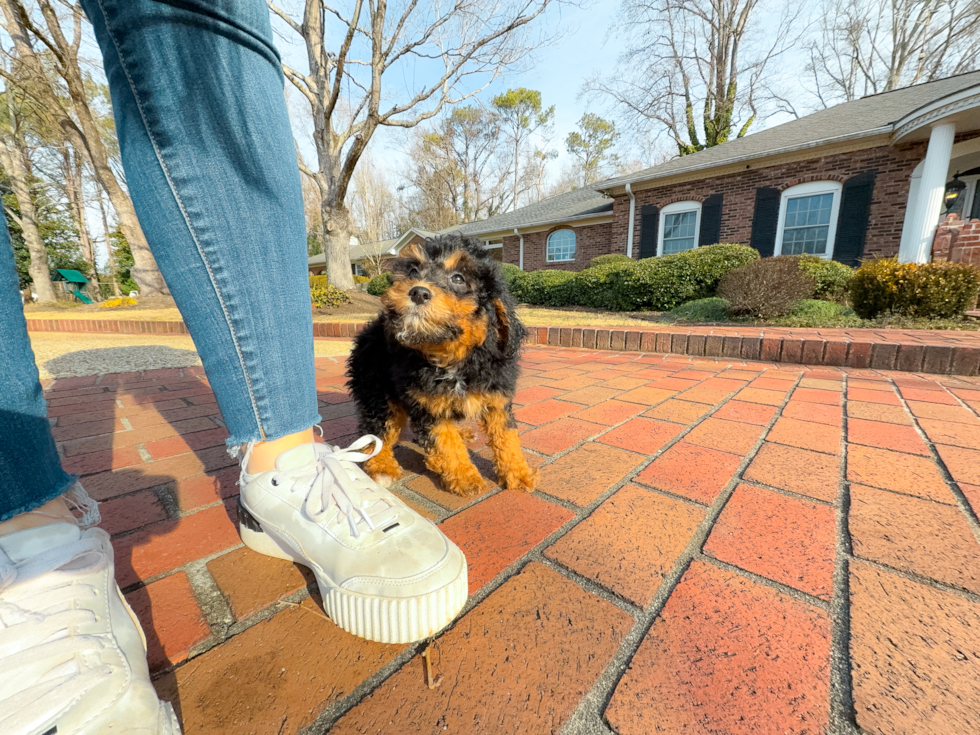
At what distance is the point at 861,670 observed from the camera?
0.85m

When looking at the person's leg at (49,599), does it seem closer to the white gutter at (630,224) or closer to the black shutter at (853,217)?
the black shutter at (853,217)

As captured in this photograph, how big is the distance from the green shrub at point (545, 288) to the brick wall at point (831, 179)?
5372mm

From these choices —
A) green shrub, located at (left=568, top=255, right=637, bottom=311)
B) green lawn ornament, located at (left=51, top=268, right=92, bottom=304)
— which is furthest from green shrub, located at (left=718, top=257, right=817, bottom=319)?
green lawn ornament, located at (left=51, top=268, right=92, bottom=304)

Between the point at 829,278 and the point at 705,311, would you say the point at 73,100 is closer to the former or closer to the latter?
the point at 705,311

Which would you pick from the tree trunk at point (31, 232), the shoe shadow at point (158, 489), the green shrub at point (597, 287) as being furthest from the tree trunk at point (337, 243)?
the tree trunk at point (31, 232)

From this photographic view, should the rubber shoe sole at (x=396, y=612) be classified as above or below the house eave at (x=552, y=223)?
below

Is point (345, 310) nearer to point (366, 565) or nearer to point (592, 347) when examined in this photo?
point (592, 347)

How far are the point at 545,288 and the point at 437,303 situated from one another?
11382 mm

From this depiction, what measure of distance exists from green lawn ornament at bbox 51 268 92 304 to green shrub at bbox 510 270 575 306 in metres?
39.2

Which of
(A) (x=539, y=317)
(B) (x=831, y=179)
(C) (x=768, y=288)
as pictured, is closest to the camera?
(C) (x=768, y=288)

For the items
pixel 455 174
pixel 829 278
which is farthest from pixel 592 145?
pixel 829 278

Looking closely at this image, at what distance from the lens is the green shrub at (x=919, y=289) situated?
18.8 ft

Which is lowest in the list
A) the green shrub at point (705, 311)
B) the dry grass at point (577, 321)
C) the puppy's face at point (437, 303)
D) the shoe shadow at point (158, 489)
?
the shoe shadow at point (158, 489)

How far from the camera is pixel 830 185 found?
37.6 ft
